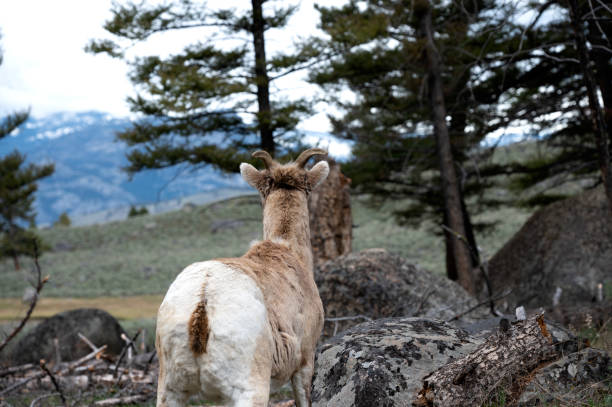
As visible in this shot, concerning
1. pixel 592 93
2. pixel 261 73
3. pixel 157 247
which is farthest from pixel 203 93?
pixel 157 247

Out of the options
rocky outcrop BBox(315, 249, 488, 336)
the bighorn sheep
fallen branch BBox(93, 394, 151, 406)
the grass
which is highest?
the bighorn sheep

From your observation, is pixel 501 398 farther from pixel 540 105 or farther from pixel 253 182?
pixel 540 105

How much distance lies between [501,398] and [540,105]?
27.5 feet

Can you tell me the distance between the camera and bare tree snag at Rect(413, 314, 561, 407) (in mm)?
3529

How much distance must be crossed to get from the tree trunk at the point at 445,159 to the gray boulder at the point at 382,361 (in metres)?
8.71

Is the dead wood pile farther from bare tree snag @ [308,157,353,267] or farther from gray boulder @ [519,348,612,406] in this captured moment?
gray boulder @ [519,348,612,406]

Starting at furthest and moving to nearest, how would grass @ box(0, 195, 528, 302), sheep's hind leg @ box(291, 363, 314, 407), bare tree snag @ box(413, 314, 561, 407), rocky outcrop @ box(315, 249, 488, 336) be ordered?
grass @ box(0, 195, 528, 302) → rocky outcrop @ box(315, 249, 488, 336) → sheep's hind leg @ box(291, 363, 314, 407) → bare tree snag @ box(413, 314, 561, 407)

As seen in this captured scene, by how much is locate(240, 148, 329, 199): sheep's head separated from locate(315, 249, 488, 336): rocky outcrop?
3871 mm

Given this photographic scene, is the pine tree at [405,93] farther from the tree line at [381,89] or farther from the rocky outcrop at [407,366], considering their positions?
the rocky outcrop at [407,366]

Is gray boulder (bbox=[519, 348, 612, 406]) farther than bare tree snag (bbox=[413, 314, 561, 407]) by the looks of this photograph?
Yes

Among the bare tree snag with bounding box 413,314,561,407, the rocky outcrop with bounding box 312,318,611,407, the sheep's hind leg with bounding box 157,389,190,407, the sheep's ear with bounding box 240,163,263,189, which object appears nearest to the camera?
the sheep's hind leg with bounding box 157,389,190,407

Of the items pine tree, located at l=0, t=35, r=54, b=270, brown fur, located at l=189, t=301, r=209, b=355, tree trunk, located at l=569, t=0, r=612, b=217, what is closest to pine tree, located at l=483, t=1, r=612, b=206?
tree trunk, located at l=569, t=0, r=612, b=217

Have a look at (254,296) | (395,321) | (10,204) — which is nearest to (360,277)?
(395,321)

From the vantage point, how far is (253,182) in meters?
4.80
